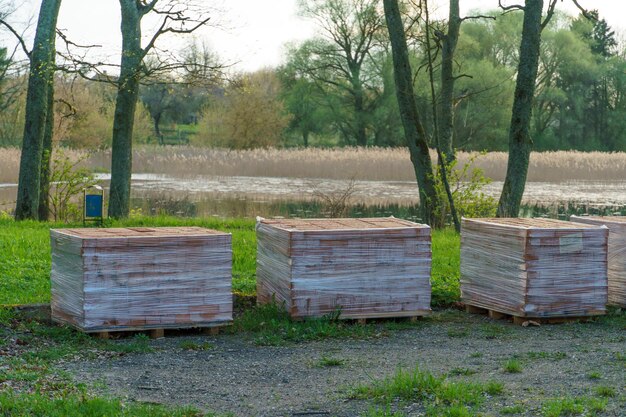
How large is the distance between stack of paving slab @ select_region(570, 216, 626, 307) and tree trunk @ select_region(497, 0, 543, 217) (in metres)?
5.19

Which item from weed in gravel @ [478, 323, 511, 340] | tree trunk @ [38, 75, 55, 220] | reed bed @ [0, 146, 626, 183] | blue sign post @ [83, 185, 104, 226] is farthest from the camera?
reed bed @ [0, 146, 626, 183]

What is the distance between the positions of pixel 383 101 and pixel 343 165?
2104 centimetres

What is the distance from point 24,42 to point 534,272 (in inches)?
522

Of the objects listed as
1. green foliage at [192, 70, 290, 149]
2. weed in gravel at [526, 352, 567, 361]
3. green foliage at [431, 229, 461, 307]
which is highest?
green foliage at [192, 70, 290, 149]

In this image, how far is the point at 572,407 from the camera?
5641 mm

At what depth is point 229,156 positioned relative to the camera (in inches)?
1332

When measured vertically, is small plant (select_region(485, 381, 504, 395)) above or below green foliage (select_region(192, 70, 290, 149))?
below

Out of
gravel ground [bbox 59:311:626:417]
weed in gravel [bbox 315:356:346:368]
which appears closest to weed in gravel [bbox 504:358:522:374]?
gravel ground [bbox 59:311:626:417]

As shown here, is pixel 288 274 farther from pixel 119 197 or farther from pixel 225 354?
pixel 119 197

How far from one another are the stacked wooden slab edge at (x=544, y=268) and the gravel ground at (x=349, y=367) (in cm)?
25

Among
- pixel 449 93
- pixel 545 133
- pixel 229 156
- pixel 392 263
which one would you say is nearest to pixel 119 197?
pixel 449 93

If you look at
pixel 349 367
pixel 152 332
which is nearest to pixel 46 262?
pixel 152 332

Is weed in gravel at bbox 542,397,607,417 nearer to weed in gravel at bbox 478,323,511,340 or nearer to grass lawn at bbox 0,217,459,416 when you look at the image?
grass lawn at bbox 0,217,459,416

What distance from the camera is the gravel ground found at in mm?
6074
